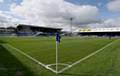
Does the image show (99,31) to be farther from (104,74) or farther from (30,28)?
(104,74)

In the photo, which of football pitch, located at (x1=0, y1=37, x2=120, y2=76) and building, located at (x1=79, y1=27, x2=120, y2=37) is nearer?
football pitch, located at (x1=0, y1=37, x2=120, y2=76)

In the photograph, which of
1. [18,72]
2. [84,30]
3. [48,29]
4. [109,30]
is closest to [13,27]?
[48,29]

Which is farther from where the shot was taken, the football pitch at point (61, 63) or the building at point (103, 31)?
the building at point (103, 31)

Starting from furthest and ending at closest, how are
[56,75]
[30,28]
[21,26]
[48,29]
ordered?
[48,29]
[30,28]
[21,26]
[56,75]

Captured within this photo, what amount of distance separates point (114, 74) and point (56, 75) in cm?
232

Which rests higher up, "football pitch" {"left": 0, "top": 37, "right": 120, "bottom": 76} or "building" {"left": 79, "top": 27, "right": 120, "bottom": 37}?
"football pitch" {"left": 0, "top": 37, "right": 120, "bottom": 76}

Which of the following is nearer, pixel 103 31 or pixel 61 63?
pixel 61 63

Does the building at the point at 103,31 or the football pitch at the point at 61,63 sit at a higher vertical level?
the football pitch at the point at 61,63

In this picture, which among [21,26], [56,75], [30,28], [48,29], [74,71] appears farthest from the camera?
[48,29]

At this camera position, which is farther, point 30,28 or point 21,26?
point 30,28

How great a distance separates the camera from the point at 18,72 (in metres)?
9.10

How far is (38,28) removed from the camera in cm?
13775

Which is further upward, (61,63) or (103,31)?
(61,63)

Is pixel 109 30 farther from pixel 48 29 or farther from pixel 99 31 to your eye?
pixel 48 29
